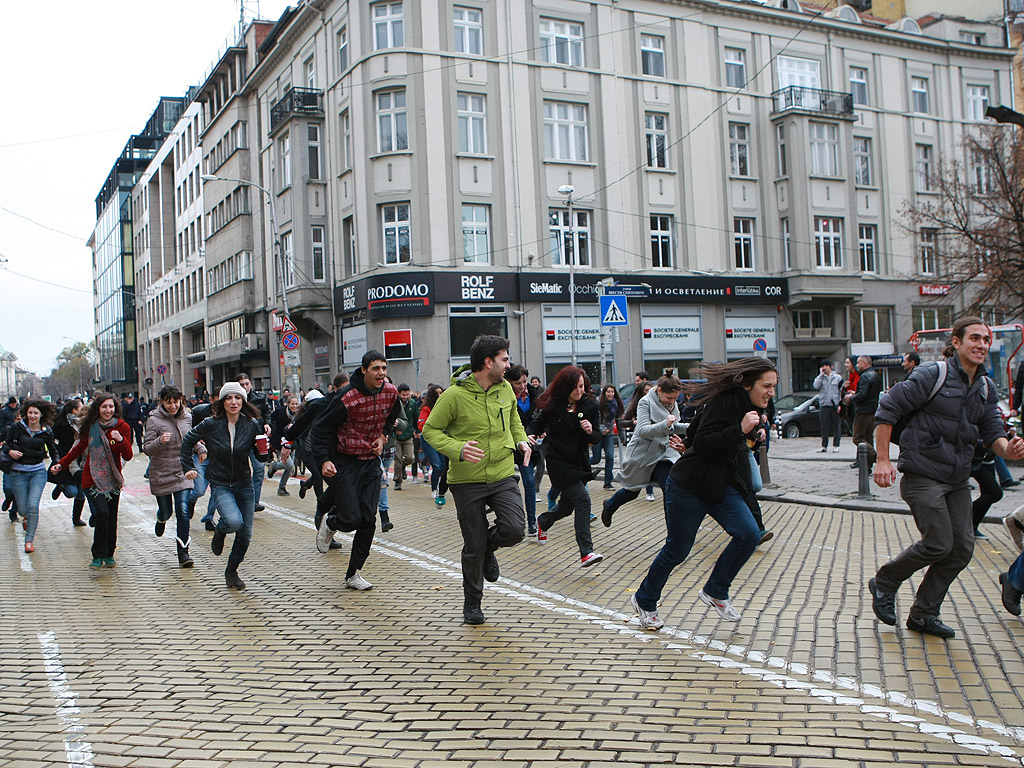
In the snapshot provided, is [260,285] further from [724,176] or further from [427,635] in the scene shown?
[427,635]

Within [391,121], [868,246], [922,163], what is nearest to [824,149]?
[868,246]

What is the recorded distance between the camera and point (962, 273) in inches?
1220

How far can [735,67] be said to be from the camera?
114 feet

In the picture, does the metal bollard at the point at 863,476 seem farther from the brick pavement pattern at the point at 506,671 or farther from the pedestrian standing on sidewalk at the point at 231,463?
the pedestrian standing on sidewalk at the point at 231,463

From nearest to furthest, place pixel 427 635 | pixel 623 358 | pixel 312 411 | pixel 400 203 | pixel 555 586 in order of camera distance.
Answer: pixel 427 635 < pixel 555 586 < pixel 312 411 < pixel 400 203 < pixel 623 358

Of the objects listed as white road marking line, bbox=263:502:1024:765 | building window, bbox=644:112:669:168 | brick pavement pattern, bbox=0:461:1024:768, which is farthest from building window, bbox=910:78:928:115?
white road marking line, bbox=263:502:1024:765

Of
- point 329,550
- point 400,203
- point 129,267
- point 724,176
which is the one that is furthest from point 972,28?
point 129,267

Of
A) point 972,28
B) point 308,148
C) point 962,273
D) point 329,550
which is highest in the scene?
point 972,28

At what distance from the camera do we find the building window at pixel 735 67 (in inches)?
1358

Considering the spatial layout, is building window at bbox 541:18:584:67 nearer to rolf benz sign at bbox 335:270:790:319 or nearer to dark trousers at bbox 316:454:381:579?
rolf benz sign at bbox 335:270:790:319

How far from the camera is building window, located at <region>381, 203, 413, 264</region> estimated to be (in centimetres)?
2980

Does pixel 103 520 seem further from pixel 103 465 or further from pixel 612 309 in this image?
pixel 612 309

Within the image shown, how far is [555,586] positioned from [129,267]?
283 ft

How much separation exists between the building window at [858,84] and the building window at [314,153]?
69.8 feet
